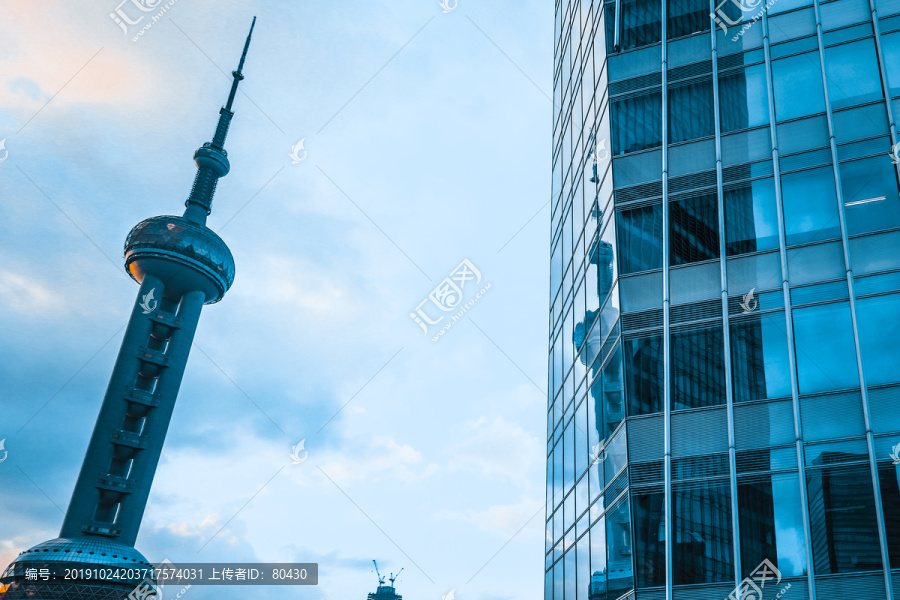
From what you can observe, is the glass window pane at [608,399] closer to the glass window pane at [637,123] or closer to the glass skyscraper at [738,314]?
the glass skyscraper at [738,314]

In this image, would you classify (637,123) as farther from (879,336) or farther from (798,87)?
(879,336)

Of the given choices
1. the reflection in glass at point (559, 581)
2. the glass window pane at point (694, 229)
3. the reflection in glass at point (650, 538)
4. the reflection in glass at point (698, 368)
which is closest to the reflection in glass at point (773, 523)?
the reflection in glass at point (650, 538)

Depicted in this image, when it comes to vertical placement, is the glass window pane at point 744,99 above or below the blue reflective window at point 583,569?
above

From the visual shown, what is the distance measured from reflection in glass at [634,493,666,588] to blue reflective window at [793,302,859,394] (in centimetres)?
497

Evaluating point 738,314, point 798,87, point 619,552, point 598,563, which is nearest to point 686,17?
point 798,87

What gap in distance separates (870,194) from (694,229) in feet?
15.7

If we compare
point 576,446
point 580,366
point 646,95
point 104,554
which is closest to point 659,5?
point 646,95

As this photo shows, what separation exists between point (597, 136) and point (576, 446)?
1168 centimetres

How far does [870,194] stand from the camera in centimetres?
2011

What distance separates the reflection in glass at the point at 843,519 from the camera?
16.5m

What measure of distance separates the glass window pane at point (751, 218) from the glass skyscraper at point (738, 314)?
0.23ft

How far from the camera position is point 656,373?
21109 millimetres

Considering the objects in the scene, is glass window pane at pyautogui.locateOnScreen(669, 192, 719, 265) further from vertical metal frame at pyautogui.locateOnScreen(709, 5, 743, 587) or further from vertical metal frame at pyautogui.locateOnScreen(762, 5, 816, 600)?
vertical metal frame at pyautogui.locateOnScreen(762, 5, 816, 600)

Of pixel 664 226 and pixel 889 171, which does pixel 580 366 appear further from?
pixel 889 171
